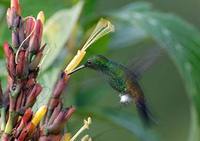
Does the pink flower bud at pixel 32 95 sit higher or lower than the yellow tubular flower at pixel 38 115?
higher

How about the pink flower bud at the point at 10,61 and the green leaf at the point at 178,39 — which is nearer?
the pink flower bud at the point at 10,61

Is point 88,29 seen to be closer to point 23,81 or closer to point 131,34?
point 131,34

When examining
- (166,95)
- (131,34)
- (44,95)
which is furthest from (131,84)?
(166,95)

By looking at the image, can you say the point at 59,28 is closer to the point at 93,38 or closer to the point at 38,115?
the point at 93,38

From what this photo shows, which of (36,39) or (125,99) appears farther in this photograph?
(125,99)

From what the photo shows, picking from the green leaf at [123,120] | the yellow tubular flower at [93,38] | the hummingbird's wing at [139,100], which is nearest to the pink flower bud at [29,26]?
the yellow tubular flower at [93,38]

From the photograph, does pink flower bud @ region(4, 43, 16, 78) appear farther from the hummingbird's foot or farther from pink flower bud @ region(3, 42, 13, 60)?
the hummingbird's foot

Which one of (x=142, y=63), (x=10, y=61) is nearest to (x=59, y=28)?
(x=142, y=63)

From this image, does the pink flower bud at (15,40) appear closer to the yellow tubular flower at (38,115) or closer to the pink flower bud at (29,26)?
the pink flower bud at (29,26)
